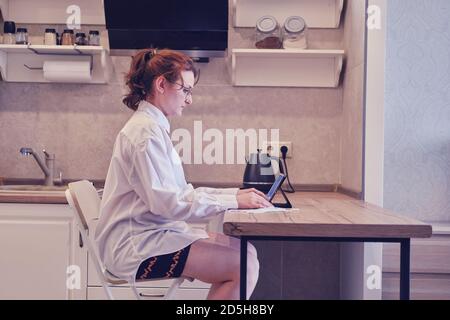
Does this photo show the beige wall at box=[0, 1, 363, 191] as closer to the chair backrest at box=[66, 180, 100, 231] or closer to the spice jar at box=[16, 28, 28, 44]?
the spice jar at box=[16, 28, 28, 44]

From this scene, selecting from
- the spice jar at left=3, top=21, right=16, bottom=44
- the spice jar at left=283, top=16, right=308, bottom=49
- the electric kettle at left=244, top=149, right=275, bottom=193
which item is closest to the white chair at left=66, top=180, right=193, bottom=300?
the electric kettle at left=244, top=149, right=275, bottom=193

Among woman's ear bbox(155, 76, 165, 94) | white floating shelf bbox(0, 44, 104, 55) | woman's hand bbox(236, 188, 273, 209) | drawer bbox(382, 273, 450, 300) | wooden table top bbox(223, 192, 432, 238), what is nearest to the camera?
wooden table top bbox(223, 192, 432, 238)

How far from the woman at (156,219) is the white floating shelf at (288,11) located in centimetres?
131

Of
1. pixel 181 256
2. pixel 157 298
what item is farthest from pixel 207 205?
pixel 157 298

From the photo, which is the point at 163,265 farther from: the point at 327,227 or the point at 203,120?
the point at 203,120

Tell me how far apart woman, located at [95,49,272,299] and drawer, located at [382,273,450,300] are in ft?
2.92

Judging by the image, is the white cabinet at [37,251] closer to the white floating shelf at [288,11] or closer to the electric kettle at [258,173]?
the electric kettle at [258,173]

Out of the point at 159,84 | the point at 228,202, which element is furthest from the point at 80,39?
the point at 228,202

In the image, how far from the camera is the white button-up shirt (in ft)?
5.71

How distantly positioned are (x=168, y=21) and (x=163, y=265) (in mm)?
1397

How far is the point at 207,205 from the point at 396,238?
0.59 m

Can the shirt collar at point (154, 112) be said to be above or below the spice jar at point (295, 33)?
below

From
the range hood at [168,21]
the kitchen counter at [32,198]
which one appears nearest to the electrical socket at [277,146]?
the range hood at [168,21]

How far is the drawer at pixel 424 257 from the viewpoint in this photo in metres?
2.49
